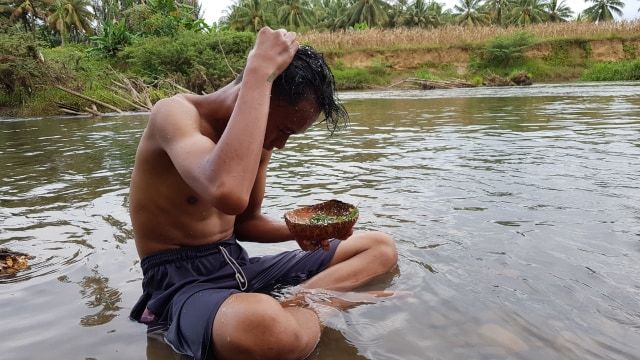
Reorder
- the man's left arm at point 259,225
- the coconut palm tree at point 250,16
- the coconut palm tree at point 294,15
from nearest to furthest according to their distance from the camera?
the man's left arm at point 259,225 → the coconut palm tree at point 250,16 → the coconut palm tree at point 294,15

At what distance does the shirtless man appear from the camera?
1.79 metres

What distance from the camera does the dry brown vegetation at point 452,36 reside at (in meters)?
30.5

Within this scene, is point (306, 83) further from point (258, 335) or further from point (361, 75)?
point (361, 75)

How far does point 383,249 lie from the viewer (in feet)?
9.04

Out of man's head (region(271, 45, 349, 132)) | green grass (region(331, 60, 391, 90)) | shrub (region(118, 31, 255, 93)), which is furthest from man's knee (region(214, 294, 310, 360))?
green grass (region(331, 60, 391, 90))

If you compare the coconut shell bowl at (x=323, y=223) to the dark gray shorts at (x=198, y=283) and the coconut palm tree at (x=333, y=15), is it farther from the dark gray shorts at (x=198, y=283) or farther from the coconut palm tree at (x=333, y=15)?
the coconut palm tree at (x=333, y=15)

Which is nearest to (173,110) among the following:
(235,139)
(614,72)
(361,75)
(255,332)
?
(235,139)

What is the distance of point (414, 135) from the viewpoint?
27.3ft

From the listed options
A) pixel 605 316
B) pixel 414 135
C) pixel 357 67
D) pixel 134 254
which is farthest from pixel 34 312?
pixel 357 67

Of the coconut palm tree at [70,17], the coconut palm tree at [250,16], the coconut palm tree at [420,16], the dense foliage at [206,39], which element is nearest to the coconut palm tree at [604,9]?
the dense foliage at [206,39]

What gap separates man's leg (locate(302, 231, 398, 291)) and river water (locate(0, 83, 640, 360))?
0.29 ft

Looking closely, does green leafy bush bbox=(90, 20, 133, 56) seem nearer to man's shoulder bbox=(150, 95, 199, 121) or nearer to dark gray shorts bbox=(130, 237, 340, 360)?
dark gray shorts bbox=(130, 237, 340, 360)

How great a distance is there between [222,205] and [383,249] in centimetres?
120

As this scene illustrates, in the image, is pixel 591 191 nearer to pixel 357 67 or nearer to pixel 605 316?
pixel 605 316
